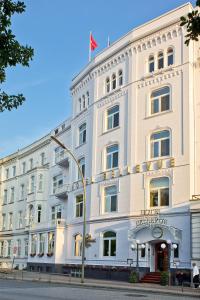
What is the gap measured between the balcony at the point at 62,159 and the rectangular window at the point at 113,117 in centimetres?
840

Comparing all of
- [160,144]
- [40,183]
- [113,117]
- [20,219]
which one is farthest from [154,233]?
[20,219]

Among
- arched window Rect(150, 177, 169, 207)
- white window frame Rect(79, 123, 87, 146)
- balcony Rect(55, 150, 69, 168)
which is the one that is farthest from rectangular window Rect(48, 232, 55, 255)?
arched window Rect(150, 177, 169, 207)

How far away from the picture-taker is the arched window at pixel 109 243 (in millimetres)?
36594

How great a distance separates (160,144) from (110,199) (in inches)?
250

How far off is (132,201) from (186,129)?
6628 mm

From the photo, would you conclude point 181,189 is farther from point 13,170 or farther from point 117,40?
point 13,170

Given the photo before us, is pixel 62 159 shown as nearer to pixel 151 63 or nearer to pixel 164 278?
pixel 151 63

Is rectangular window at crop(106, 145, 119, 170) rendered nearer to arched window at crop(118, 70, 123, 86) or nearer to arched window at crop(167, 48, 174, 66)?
arched window at crop(118, 70, 123, 86)

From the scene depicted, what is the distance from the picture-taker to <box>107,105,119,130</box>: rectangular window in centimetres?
3906

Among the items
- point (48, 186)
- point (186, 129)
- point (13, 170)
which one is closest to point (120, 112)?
point (186, 129)

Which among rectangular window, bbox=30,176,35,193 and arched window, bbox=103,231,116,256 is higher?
rectangular window, bbox=30,176,35,193

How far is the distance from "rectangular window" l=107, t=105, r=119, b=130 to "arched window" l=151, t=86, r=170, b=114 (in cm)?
381

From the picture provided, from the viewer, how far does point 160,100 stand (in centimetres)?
3572

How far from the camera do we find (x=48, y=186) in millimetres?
53125
